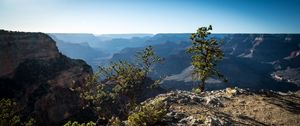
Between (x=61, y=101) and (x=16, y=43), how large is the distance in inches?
1098

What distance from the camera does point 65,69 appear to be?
10075 centimetres

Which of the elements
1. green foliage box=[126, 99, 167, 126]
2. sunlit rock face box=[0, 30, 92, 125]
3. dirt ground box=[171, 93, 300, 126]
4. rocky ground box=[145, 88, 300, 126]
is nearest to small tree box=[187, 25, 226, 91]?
rocky ground box=[145, 88, 300, 126]

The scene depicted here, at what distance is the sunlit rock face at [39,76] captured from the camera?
282 ft

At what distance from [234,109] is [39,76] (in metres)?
78.5

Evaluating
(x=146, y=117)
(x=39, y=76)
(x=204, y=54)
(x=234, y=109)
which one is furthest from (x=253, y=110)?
(x=39, y=76)

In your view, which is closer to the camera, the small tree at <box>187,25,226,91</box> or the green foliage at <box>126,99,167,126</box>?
the green foliage at <box>126,99,167,126</box>

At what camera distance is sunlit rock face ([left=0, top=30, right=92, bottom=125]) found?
86.0 metres

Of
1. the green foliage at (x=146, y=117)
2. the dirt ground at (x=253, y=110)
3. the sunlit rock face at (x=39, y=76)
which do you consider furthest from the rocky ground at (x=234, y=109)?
the sunlit rock face at (x=39, y=76)

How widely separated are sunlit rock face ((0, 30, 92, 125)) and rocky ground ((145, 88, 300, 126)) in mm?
59420

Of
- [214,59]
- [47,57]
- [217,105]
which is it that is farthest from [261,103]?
[47,57]

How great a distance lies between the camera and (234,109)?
87.6 feet

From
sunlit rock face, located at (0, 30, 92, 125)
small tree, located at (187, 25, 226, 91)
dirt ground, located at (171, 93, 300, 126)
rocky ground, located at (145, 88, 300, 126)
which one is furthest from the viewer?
sunlit rock face, located at (0, 30, 92, 125)

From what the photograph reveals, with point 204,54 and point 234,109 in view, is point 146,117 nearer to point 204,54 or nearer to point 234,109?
point 234,109

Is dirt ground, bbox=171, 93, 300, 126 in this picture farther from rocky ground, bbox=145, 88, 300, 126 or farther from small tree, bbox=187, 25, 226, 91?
small tree, bbox=187, 25, 226, 91
